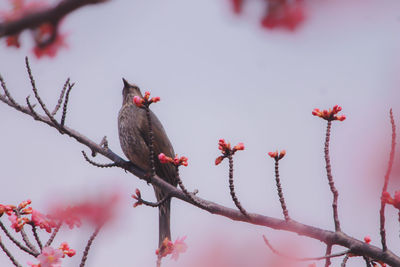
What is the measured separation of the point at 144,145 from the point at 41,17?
15.5ft

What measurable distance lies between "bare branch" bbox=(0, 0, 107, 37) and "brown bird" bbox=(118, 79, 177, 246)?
425 centimetres

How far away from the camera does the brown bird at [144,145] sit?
5.35 meters

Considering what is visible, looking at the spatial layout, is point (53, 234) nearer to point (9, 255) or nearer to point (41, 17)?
point (9, 255)

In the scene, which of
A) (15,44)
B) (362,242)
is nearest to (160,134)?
(362,242)

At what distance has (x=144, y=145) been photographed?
568cm

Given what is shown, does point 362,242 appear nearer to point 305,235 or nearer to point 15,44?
point 305,235

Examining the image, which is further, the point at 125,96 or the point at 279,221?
the point at 125,96

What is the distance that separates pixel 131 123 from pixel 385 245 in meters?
3.98

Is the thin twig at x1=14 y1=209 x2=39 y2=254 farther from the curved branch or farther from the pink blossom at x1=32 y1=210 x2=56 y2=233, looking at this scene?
the curved branch

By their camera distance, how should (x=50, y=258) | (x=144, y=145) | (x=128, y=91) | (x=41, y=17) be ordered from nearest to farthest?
(x=41, y=17) < (x=50, y=258) < (x=144, y=145) < (x=128, y=91)

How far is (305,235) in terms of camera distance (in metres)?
2.88

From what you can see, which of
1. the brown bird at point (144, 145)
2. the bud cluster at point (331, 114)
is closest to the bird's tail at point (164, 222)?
the brown bird at point (144, 145)

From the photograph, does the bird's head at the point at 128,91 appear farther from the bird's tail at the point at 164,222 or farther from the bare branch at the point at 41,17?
the bare branch at the point at 41,17

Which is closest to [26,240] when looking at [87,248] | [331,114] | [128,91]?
[87,248]
